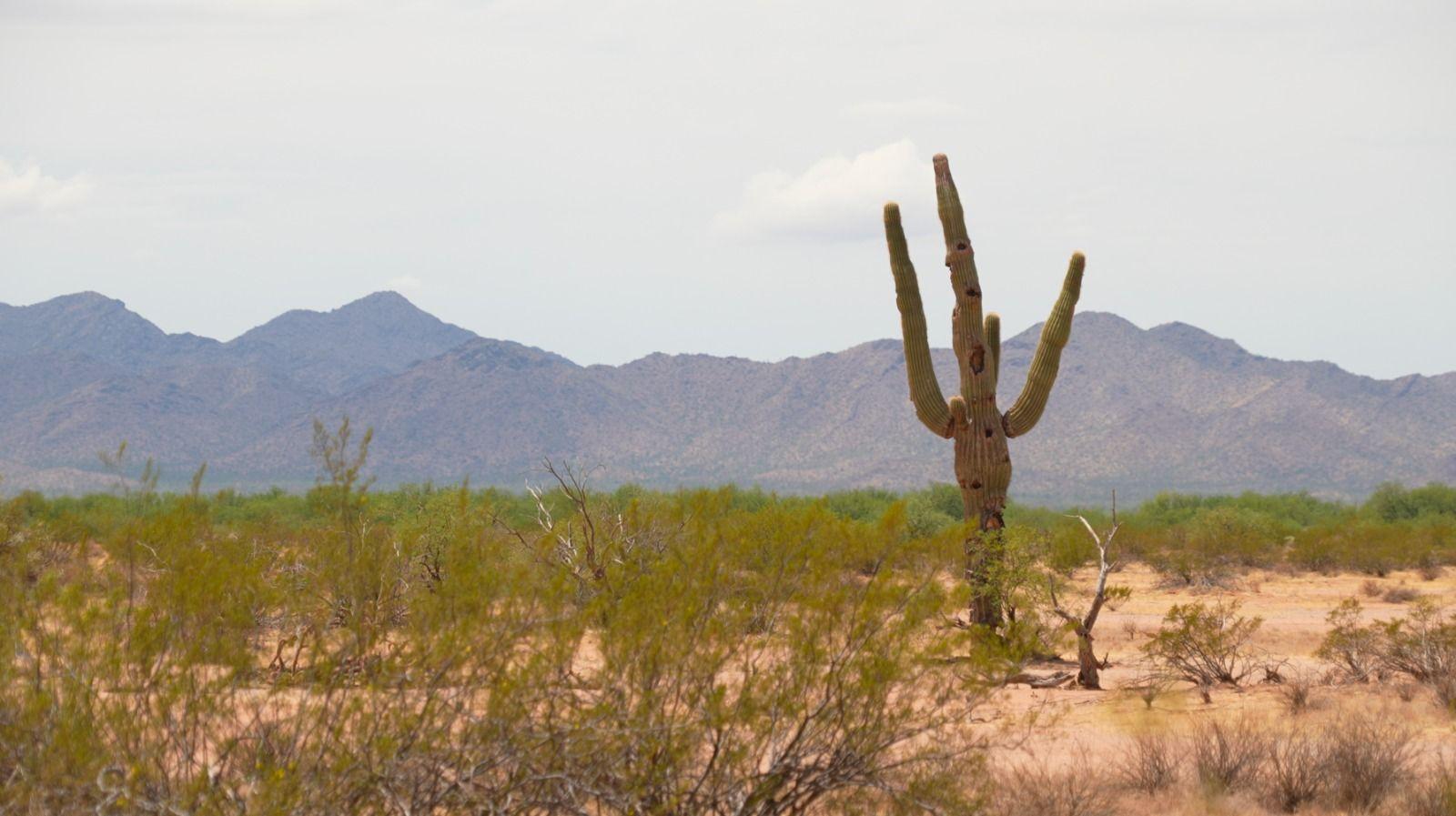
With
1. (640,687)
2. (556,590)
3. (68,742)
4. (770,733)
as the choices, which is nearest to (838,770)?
(770,733)

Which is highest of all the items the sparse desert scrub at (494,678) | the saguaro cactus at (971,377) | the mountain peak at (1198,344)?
the mountain peak at (1198,344)

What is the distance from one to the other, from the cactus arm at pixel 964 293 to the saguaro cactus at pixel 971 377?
11 mm

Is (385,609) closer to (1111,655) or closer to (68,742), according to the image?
(68,742)

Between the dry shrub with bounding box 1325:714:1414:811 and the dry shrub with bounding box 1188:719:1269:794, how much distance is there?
52cm

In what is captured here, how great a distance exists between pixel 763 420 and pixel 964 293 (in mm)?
119673

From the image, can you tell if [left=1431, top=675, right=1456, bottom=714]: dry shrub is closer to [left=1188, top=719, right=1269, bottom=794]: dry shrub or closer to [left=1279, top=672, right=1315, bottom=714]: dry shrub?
[left=1279, top=672, right=1315, bottom=714]: dry shrub

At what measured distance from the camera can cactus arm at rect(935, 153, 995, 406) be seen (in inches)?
674

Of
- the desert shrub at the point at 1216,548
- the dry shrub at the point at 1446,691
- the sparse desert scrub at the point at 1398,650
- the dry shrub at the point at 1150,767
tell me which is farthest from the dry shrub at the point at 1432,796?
the desert shrub at the point at 1216,548

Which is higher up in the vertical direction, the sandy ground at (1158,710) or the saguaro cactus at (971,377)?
the saguaro cactus at (971,377)

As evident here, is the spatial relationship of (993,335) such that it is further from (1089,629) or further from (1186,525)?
(1186,525)

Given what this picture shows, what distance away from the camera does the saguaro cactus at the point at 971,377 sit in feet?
55.7

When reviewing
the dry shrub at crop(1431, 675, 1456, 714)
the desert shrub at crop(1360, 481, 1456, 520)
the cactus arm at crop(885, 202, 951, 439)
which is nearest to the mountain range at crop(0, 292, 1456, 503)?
the desert shrub at crop(1360, 481, 1456, 520)

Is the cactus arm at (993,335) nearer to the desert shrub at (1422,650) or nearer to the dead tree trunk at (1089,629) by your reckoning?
the dead tree trunk at (1089,629)

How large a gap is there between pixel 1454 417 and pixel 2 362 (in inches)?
6266
